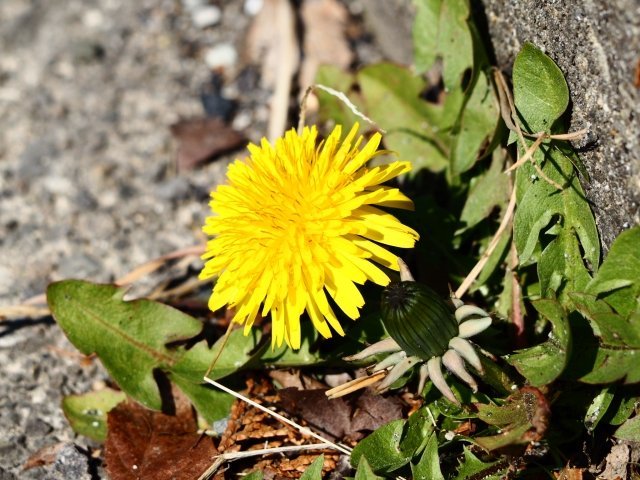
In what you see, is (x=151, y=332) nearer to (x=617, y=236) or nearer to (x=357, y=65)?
(x=617, y=236)

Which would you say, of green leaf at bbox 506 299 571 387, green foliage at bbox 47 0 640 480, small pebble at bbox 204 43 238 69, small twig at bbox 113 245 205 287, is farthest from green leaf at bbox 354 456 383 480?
small pebble at bbox 204 43 238 69

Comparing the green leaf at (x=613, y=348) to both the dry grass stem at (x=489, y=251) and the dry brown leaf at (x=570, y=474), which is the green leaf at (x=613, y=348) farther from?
the dry grass stem at (x=489, y=251)

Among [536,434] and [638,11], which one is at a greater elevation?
[638,11]

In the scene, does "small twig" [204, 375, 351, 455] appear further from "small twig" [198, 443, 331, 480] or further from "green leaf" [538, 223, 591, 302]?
"green leaf" [538, 223, 591, 302]

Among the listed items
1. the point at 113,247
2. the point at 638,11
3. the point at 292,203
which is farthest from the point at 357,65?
the point at 638,11

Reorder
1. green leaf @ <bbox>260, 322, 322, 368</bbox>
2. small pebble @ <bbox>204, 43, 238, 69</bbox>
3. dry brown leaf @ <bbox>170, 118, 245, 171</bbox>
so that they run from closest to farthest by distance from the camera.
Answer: green leaf @ <bbox>260, 322, 322, 368</bbox>, dry brown leaf @ <bbox>170, 118, 245, 171</bbox>, small pebble @ <bbox>204, 43, 238, 69</bbox>

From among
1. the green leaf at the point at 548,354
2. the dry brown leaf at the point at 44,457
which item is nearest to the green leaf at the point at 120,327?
the dry brown leaf at the point at 44,457
